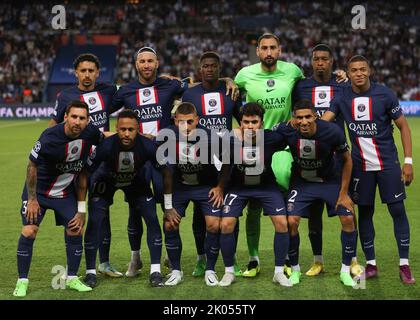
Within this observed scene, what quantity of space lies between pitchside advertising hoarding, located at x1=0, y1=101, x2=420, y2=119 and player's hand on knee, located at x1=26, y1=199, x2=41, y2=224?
25232mm

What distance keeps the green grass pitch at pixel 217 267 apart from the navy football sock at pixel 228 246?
0.23 metres

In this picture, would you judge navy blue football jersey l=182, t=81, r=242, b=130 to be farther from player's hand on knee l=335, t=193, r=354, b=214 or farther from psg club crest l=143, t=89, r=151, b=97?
player's hand on knee l=335, t=193, r=354, b=214

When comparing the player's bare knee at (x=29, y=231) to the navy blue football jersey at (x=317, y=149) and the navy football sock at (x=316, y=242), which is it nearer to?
the navy blue football jersey at (x=317, y=149)

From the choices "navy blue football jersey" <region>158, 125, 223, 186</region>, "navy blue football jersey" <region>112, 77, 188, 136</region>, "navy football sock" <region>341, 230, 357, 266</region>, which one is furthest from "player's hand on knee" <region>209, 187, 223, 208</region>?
"navy football sock" <region>341, 230, 357, 266</region>

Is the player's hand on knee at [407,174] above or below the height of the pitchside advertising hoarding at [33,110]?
above

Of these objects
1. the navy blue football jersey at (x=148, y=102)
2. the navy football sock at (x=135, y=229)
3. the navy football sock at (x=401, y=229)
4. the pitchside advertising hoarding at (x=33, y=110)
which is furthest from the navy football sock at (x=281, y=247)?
the pitchside advertising hoarding at (x=33, y=110)

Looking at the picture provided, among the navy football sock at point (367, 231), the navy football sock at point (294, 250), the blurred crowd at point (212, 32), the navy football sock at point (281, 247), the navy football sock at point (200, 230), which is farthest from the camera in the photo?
the blurred crowd at point (212, 32)

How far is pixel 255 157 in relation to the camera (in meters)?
6.89

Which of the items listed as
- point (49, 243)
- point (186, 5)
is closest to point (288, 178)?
point (49, 243)

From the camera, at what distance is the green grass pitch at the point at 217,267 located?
21.0 feet

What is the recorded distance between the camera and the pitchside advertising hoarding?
31141 mm

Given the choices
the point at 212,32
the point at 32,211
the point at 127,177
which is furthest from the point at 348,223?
the point at 212,32

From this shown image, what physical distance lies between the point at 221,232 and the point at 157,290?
818 mm
